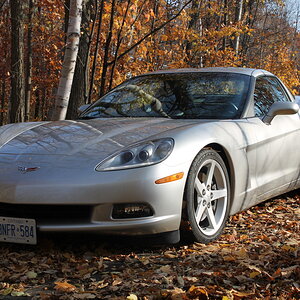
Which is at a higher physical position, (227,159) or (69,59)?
(69,59)

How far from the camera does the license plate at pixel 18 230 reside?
3254mm

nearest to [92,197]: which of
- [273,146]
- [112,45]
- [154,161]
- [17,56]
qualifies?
[154,161]

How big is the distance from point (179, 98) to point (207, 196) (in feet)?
4.02

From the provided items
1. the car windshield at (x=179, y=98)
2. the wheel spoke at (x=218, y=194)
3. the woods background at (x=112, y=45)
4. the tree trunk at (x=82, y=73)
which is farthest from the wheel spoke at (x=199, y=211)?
the tree trunk at (x=82, y=73)

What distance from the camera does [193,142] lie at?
11.5ft

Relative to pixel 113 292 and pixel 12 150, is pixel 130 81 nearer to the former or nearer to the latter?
pixel 12 150

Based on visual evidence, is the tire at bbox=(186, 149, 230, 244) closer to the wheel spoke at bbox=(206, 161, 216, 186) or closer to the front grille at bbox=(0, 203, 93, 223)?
the wheel spoke at bbox=(206, 161, 216, 186)

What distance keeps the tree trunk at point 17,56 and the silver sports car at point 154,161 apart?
10.1 metres

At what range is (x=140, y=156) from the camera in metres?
3.31

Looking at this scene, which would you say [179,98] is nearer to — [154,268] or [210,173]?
[210,173]

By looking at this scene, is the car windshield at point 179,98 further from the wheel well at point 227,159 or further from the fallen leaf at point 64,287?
the fallen leaf at point 64,287

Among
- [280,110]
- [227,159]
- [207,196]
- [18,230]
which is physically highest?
[280,110]

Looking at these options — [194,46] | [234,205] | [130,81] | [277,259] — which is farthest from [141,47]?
[277,259]

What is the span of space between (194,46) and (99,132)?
14.1m
